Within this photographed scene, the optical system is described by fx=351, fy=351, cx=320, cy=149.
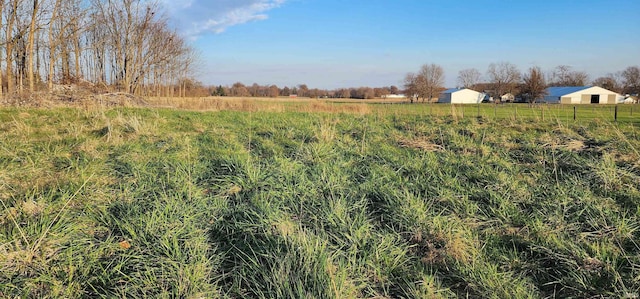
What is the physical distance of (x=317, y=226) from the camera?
10.6 feet

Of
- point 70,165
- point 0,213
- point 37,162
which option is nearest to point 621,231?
point 0,213

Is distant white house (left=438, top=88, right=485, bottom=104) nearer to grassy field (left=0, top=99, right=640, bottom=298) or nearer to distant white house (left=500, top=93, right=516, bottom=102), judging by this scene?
distant white house (left=500, top=93, right=516, bottom=102)

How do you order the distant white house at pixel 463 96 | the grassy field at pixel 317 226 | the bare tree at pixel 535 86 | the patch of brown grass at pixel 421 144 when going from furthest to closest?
the distant white house at pixel 463 96
the bare tree at pixel 535 86
the patch of brown grass at pixel 421 144
the grassy field at pixel 317 226

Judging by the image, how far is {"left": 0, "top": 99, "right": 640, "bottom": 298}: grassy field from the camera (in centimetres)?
247

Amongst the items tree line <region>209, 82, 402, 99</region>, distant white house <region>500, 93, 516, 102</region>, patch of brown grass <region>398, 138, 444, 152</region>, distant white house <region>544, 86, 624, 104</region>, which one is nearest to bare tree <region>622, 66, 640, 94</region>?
distant white house <region>544, 86, 624, 104</region>

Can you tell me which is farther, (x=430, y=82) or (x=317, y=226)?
(x=430, y=82)

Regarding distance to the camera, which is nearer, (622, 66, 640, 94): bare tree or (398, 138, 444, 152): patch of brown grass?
(398, 138, 444, 152): patch of brown grass

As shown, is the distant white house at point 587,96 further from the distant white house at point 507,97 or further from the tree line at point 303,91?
the tree line at point 303,91

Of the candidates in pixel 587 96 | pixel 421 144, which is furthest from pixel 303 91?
pixel 421 144

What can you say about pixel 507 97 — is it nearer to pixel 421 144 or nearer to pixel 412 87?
pixel 412 87

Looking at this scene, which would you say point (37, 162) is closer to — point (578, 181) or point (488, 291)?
point (488, 291)

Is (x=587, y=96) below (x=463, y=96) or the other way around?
below

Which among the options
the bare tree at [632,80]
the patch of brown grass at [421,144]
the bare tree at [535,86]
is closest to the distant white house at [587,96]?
the bare tree at [632,80]

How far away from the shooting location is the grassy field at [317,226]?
247 cm
